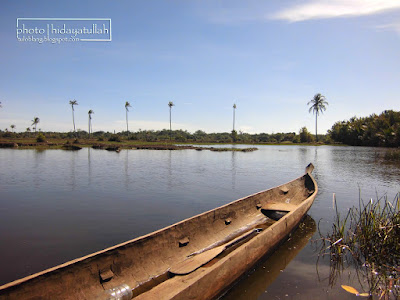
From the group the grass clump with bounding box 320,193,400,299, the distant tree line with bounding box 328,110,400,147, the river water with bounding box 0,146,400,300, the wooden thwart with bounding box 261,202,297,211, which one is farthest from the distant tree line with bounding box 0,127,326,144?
the grass clump with bounding box 320,193,400,299

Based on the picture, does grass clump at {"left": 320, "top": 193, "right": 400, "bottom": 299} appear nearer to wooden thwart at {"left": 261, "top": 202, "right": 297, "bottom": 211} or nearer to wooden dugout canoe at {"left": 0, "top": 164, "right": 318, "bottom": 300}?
wooden dugout canoe at {"left": 0, "top": 164, "right": 318, "bottom": 300}

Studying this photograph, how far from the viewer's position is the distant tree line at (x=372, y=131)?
157ft

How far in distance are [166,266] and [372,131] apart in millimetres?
62984

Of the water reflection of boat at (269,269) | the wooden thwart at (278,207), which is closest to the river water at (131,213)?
the water reflection of boat at (269,269)

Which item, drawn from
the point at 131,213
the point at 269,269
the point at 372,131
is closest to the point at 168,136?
the point at 372,131

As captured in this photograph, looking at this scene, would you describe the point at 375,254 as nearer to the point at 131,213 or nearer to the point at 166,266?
the point at 166,266

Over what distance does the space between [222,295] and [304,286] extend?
1610 millimetres

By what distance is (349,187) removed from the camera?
14516 mm

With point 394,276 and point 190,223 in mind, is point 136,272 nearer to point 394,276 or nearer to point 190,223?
point 190,223

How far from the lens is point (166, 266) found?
188 inches

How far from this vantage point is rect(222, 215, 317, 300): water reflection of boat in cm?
461

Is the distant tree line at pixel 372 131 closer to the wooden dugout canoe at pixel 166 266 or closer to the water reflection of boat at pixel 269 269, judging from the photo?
the water reflection of boat at pixel 269 269

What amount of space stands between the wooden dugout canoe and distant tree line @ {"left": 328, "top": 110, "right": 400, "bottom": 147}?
51269mm

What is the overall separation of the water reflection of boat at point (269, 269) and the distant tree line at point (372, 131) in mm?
49171
